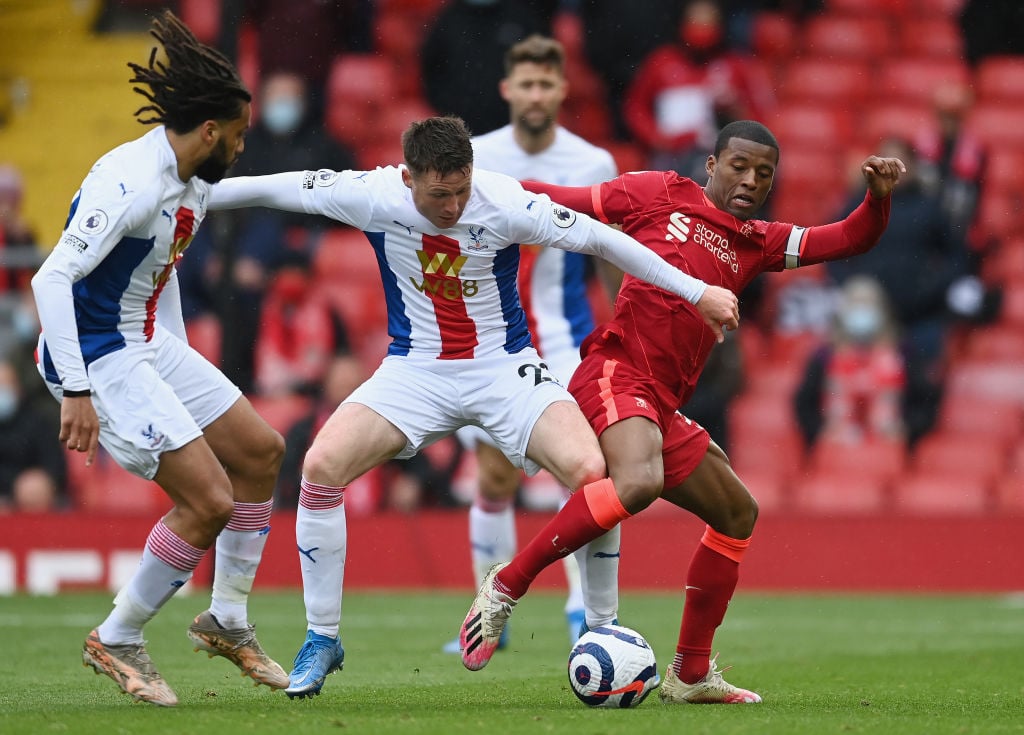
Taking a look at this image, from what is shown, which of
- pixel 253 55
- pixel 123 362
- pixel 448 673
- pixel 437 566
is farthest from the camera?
pixel 253 55

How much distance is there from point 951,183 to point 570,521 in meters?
9.09

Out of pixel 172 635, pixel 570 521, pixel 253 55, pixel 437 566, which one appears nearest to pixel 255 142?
pixel 253 55

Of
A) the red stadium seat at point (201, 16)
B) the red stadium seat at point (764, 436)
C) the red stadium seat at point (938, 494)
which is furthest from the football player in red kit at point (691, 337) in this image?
the red stadium seat at point (201, 16)

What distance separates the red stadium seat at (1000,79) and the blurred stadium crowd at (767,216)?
0.10 feet

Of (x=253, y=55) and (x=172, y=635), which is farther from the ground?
(x=253, y=55)

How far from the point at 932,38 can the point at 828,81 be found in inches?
48.5

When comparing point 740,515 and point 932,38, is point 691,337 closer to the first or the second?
point 740,515

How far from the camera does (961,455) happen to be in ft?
46.1

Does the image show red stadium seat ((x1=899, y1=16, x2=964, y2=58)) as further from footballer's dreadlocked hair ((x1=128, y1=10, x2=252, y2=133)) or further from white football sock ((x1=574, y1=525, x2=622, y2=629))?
footballer's dreadlocked hair ((x1=128, y1=10, x2=252, y2=133))

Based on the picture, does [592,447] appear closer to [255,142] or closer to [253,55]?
[255,142]

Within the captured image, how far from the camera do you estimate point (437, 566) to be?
12477 millimetres

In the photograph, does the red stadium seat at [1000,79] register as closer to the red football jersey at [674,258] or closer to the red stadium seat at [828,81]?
the red stadium seat at [828,81]

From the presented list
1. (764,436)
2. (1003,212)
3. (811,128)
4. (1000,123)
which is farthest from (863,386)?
(1000,123)

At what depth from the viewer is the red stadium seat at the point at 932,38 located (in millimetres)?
16703
